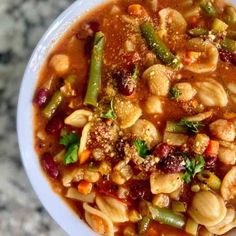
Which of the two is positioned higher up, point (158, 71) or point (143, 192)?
point (158, 71)

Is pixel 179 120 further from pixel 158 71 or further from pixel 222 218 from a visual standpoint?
pixel 222 218

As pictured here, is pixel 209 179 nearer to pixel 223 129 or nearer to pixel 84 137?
pixel 223 129

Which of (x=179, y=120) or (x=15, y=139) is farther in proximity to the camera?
(x=15, y=139)

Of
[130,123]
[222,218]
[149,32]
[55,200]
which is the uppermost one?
[149,32]

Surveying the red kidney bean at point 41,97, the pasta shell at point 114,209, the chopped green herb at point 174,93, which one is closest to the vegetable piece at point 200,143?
the chopped green herb at point 174,93

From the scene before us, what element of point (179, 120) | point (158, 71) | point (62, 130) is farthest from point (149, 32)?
point (62, 130)

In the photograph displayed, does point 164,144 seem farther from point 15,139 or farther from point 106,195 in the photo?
point 15,139
